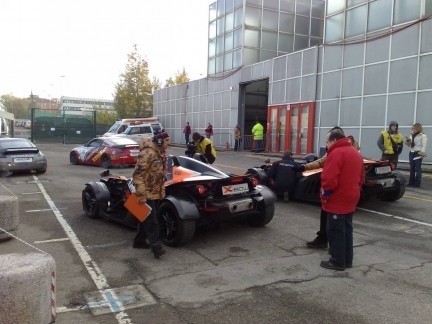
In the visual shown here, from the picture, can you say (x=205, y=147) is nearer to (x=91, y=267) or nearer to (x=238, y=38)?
(x=91, y=267)

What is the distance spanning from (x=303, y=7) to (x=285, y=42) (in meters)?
3.05

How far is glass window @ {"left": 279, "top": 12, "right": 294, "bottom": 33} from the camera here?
29234mm

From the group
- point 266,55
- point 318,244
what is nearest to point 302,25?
point 266,55

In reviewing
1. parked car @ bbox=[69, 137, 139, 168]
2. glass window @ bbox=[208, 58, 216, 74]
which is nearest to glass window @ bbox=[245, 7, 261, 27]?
glass window @ bbox=[208, 58, 216, 74]

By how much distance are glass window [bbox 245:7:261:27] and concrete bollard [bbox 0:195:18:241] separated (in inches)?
981

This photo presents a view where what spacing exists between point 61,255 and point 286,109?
20617mm

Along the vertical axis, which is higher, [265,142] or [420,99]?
[420,99]

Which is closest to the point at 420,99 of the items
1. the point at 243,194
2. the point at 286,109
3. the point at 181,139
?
the point at 286,109

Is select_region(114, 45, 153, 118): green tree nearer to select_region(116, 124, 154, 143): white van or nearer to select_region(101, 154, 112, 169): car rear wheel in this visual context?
select_region(116, 124, 154, 143): white van

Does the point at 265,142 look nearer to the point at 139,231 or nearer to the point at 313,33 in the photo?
the point at 313,33

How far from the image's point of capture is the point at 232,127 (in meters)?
29.8

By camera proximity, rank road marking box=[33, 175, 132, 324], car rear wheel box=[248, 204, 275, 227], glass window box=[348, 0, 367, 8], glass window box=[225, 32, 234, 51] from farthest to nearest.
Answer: glass window box=[225, 32, 234, 51]
glass window box=[348, 0, 367, 8]
car rear wheel box=[248, 204, 275, 227]
road marking box=[33, 175, 132, 324]

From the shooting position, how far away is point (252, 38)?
28688 millimetres

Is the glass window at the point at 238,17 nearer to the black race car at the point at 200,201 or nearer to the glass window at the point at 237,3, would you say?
the glass window at the point at 237,3
